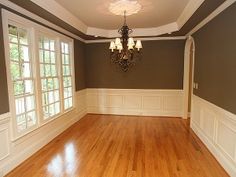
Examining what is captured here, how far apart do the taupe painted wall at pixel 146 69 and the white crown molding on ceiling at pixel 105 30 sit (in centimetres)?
60

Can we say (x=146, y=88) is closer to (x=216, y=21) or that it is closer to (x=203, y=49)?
(x=203, y=49)

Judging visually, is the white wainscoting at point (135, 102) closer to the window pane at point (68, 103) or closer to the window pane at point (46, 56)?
the window pane at point (68, 103)

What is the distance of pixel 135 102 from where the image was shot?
588cm

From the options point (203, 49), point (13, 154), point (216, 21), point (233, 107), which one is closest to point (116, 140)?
point (13, 154)

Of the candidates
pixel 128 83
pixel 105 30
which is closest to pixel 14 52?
pixel 105 30

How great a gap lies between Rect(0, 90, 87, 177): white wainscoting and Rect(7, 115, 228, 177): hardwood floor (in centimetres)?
11

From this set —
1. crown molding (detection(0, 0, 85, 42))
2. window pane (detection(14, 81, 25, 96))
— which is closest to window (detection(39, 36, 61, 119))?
crown molding (detection(0, 0, 85, 42))

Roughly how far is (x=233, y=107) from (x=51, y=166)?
9.51 ft

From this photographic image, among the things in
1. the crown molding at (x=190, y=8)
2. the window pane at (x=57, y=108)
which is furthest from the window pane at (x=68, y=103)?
the crown molding at (x=190, y=8)

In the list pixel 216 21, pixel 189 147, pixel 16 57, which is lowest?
pixel 189 147

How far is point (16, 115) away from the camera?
2.84m

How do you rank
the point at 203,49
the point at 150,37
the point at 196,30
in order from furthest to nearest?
the point at 150,37 → the point at 196,30 → the point at 203,49

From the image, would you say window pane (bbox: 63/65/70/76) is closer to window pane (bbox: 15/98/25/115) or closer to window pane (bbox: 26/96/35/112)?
window pane (bbox: 26/96/35/112)

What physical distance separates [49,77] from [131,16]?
2292 mm
